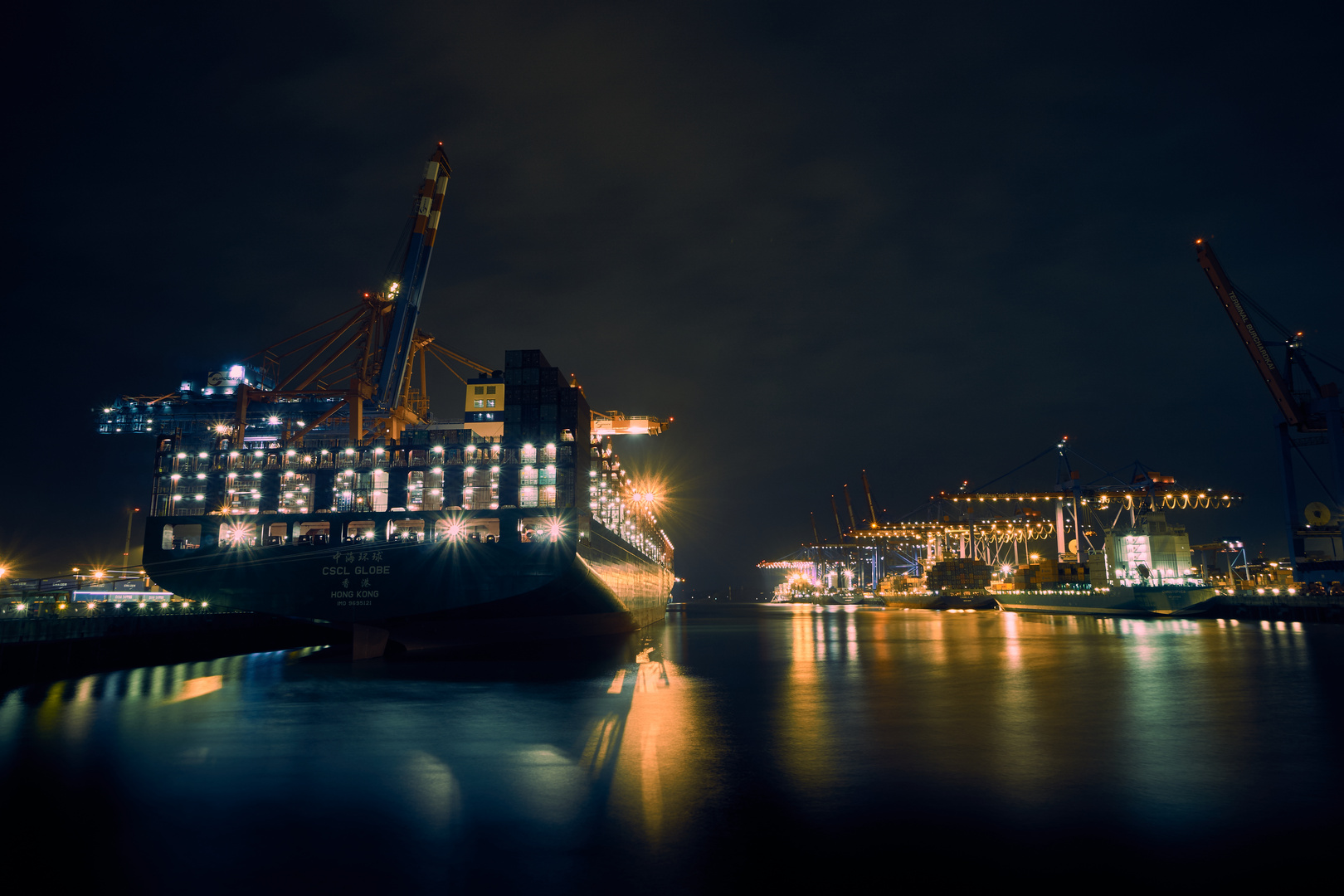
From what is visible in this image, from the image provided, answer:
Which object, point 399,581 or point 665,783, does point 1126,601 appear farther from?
point 665,783

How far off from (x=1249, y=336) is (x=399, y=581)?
263ft

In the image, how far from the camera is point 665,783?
12.6 metres

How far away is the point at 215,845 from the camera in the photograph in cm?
972

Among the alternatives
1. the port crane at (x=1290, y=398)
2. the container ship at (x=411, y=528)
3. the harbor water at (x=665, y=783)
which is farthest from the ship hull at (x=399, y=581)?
the port crane at (x=1290, y=398)

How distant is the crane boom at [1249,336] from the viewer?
70688mm

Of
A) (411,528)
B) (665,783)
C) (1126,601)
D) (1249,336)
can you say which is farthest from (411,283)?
(1126,601)

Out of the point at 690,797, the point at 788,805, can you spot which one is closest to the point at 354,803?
the point at 690,797

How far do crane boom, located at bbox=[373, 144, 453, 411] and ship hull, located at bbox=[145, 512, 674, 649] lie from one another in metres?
22.8

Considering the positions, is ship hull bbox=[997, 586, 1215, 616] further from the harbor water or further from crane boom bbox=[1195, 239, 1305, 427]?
the harbor water

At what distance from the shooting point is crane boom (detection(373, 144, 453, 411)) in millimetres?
61219

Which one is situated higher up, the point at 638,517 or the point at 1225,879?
the point at 638,517

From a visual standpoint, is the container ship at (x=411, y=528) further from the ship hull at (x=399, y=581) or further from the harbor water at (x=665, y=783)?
the harbor water at (x=665, y=783)

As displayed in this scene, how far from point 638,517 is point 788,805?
62938mm

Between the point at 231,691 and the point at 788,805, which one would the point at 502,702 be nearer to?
the point at 231,691
